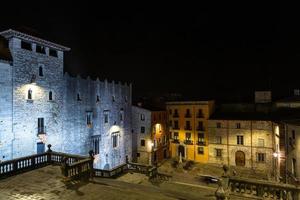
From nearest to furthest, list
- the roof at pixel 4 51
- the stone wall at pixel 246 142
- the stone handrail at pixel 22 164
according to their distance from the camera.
→ the stone handrail at pixel 22 164 < the roof at pixel 4 51 < the stone wall at pixel 246 142

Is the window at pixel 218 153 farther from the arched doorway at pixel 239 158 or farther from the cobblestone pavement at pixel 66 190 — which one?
the cobblestone pavement at pixel 66 190

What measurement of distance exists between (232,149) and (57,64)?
3355cm

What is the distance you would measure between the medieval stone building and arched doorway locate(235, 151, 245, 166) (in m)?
21.7

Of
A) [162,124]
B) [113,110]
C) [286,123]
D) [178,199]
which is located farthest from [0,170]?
[162,124]

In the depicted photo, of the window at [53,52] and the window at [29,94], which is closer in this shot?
the window at [29,94]

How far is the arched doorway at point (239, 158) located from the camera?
40.8 m

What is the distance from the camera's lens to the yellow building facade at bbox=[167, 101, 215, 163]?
44.5 metres

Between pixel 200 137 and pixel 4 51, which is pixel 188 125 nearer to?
pixel 200 137

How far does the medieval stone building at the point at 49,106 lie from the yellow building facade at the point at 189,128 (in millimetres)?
14031

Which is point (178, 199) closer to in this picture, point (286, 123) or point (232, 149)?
point (286, 123)

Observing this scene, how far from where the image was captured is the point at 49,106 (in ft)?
87.4

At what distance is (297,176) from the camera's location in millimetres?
22516

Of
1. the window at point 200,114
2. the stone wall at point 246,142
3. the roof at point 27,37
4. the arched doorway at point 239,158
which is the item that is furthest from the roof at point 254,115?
the roof at point 27,37

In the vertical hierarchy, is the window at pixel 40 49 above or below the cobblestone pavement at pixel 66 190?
above
